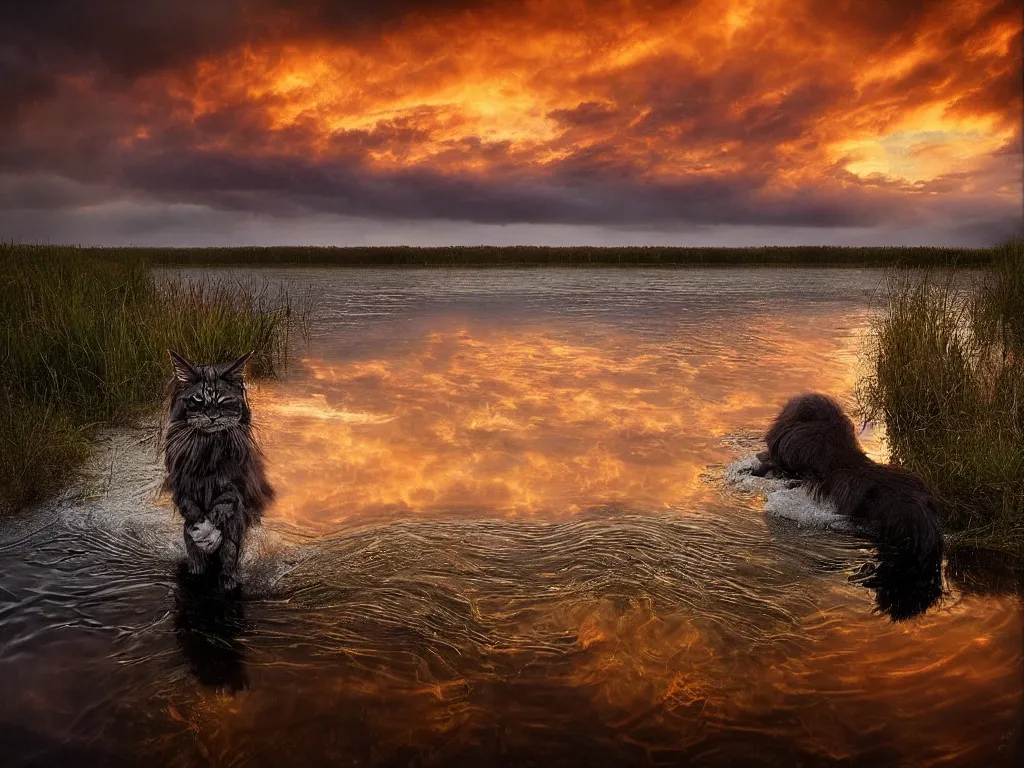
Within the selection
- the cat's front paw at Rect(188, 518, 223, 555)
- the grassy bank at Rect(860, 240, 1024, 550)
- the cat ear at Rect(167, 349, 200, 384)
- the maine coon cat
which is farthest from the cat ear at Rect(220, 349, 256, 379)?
the grassy bank at Rect(860, 240, 1024, 550)

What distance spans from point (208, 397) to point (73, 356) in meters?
6.54

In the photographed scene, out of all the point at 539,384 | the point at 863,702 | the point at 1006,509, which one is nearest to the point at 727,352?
the point at 539,384

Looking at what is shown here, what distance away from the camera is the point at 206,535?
201 inches

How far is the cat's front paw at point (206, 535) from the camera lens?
5090 millimetres

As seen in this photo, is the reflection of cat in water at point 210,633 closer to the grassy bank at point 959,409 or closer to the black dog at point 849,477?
the black dog at point 849,477

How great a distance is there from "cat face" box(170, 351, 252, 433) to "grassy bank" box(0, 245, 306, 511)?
2955 mm

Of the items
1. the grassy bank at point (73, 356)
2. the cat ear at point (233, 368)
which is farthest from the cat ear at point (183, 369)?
the grassy bank at point (73, 356)

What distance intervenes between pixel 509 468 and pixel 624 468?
143cm

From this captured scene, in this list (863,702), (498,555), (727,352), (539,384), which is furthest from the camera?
A: (727,352)

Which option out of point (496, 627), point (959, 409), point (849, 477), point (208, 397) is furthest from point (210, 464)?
point (959, 409)

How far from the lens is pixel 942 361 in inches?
373

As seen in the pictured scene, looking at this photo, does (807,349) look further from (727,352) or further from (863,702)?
(863,702)

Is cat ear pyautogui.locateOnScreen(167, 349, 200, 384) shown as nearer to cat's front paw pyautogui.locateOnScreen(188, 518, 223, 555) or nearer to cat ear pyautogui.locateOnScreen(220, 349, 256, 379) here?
cat ear pyautogui.locateOnScreen(220, 349, 256, 379)

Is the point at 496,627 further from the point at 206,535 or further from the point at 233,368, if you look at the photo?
the point at 233,368
